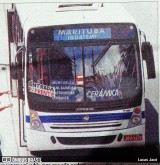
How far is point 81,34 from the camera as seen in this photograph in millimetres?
2812

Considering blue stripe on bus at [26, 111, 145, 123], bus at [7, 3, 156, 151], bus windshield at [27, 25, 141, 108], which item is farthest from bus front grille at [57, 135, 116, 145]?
bus windshield at [27, 25, 141, 108]

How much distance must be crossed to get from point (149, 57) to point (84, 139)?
2.16 feet

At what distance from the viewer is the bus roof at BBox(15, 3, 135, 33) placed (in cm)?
282

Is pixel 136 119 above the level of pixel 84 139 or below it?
above

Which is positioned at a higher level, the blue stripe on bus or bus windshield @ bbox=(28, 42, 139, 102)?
bus windshield @ bbox=(28, 42, 139, 102)

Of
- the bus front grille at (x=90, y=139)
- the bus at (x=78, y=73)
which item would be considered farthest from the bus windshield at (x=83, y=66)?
the bus front grille at (x=90, y=139)

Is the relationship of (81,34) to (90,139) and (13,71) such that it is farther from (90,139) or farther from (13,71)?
(90,139)

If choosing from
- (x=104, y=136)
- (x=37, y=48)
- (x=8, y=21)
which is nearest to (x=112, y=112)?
(x=104, y=136)

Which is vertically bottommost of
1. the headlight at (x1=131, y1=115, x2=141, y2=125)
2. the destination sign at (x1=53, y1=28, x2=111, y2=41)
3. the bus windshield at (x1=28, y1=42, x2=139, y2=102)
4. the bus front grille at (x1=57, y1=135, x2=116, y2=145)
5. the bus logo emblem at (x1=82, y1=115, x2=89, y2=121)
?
the bus front grille at (x1=57, y1=135, x2=116, y2=145)

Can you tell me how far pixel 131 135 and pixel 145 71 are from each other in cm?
41

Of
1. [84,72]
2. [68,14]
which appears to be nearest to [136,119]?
[84,72]

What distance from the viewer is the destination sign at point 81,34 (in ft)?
9.21

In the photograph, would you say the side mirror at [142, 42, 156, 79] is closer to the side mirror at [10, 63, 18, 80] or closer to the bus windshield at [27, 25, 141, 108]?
the bus windshield at [27, 25, 141, 108]

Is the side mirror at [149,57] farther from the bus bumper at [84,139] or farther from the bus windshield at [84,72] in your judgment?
the bus bumper at [84,139]
